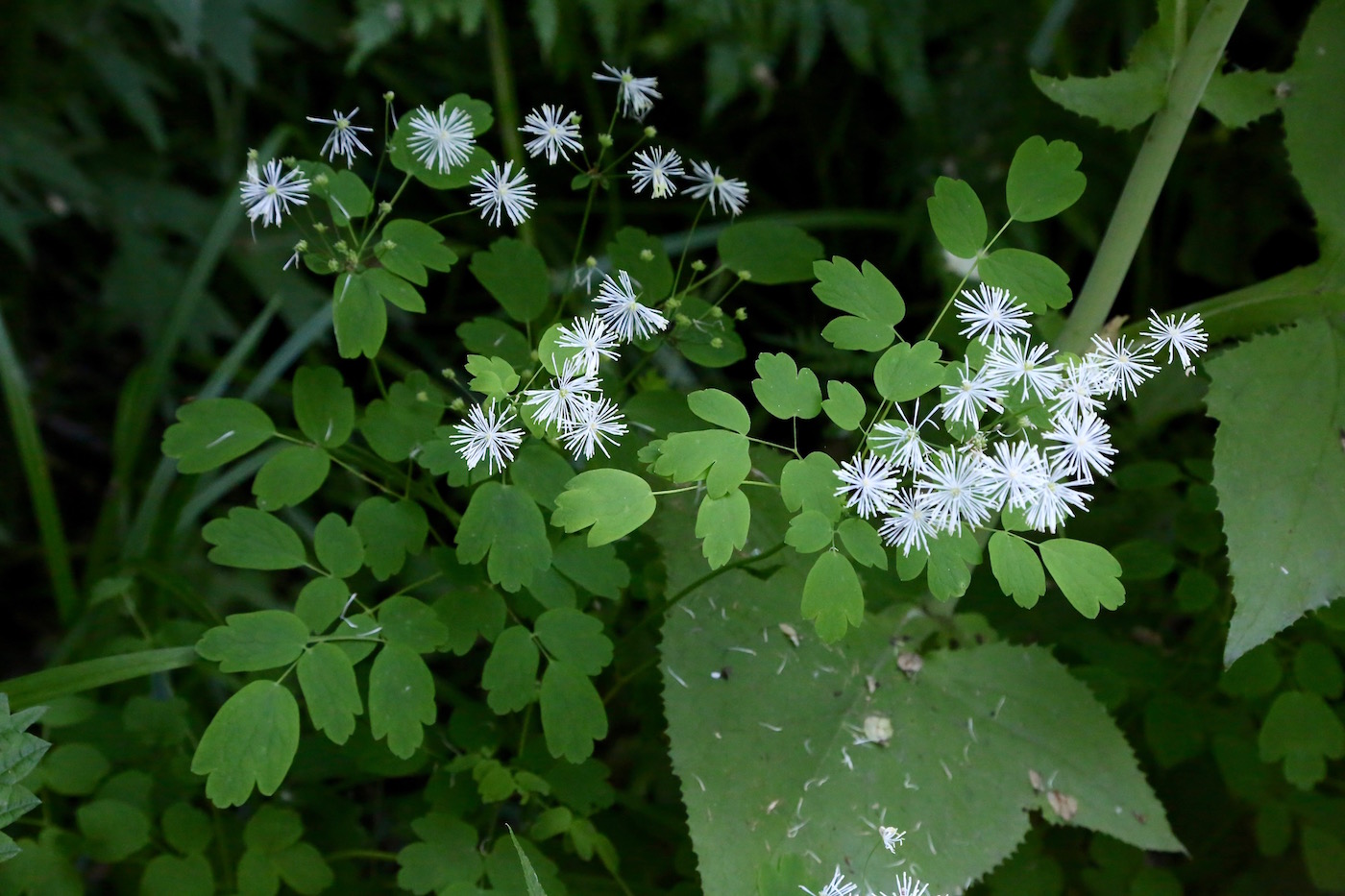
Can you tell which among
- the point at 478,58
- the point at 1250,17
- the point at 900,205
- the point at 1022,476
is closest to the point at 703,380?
the point at 900,205

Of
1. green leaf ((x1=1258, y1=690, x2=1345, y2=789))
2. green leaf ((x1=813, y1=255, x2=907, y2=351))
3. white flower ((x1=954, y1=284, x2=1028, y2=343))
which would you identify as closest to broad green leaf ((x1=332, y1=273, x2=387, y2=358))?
green leaf ((x1=813, y1=255, x2=907, y2=351))

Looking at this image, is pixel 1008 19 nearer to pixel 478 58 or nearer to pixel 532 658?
pixel 478 58

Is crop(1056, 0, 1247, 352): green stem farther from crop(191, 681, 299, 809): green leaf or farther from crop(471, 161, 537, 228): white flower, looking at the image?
crop(191, 681, 299, 809): green leaf

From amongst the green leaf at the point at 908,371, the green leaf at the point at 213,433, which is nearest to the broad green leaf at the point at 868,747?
the green leaf at the point at 908,371

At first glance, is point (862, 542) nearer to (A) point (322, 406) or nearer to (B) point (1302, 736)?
(A) point (322, 406)

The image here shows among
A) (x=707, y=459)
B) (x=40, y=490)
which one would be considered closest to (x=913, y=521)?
(x=707, y=459)

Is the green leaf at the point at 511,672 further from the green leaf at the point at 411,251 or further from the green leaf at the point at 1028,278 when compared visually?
the green leaf at the point at 1028,278
